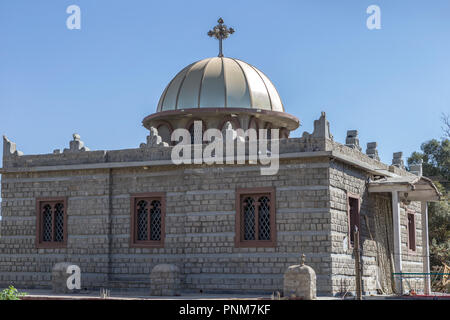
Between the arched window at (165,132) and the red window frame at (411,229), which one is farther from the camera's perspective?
the red window frame at (411,229)

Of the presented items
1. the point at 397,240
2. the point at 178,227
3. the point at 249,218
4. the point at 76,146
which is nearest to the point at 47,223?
the point at 76,146

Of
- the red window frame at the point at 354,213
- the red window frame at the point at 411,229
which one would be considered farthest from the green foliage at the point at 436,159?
the red window frame at the point at 354,213

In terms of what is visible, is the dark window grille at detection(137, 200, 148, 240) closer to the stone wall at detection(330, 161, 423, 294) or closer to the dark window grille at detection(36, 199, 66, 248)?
the dark window grille at detection(36, 199, 66, 248)

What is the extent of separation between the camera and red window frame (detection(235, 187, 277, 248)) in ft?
67.3

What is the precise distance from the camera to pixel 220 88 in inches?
982

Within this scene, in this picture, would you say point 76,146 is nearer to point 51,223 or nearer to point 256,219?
point 51,223

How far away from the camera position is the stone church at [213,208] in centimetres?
2039

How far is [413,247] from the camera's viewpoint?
26.3 meters

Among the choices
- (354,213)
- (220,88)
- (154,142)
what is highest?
(220,88)

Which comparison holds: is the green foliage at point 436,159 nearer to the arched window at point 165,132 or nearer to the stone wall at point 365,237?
the stone wall at point 365,237

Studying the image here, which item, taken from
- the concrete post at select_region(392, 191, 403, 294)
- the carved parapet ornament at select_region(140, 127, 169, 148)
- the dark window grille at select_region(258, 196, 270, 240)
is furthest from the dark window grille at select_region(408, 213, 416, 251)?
the carved parapet ornament at select_region(140, 127, 169, 148)

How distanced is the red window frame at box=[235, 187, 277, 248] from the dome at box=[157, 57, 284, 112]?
4748 mm

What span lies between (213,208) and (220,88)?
17.7 ft

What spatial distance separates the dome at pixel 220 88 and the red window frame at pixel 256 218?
4.75 meters
